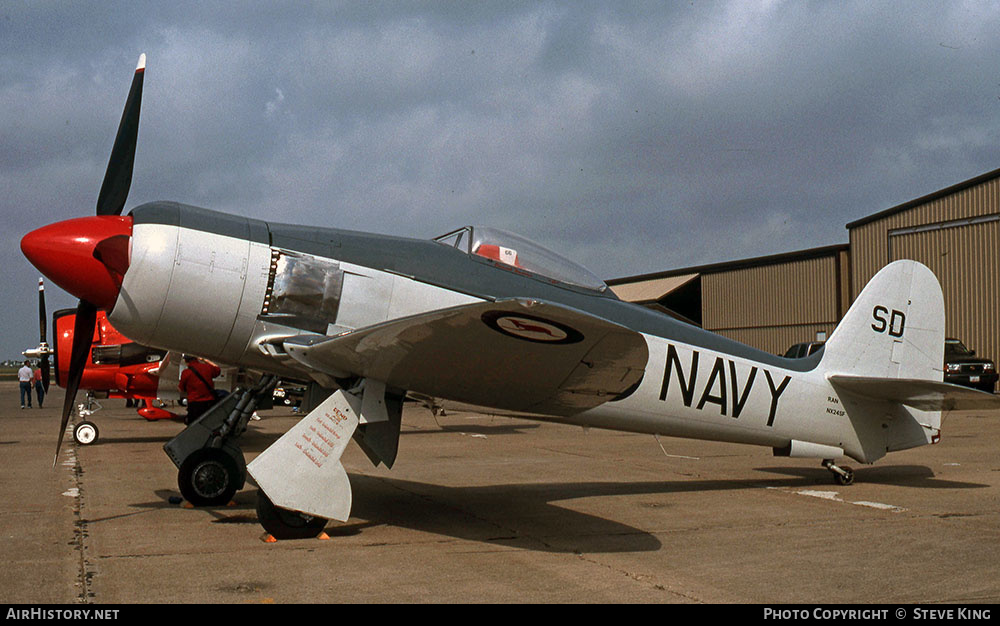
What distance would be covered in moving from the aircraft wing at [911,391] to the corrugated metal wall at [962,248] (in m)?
20.9

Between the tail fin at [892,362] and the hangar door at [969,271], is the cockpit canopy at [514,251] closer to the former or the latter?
the tail fin at [892,362]

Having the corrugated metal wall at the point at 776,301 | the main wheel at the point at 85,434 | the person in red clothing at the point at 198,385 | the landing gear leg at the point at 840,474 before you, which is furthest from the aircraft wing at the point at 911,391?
the corrugated metal wall at the point at 776,301

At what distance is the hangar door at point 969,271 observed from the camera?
1011 inches

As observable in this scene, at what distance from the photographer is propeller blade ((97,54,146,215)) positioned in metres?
6.09

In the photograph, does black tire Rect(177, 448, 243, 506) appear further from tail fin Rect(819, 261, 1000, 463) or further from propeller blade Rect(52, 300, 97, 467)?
tail fin Rect(819, 261, 1000, 463)

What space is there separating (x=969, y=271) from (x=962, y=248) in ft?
2.57

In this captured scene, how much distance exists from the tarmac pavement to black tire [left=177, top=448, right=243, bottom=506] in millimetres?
167

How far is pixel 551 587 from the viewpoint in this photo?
436cm

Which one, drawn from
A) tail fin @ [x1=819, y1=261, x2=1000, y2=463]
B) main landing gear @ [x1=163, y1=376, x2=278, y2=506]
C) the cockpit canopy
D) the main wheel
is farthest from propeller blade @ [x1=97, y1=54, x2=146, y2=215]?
the main wheel

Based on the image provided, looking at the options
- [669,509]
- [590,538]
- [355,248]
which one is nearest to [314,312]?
[355,248]

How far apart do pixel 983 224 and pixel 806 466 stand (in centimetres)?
2020
